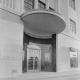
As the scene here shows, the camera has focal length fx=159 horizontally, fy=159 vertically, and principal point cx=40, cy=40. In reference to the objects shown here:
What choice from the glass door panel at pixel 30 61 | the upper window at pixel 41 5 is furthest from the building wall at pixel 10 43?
the upper window at pixel 41 5

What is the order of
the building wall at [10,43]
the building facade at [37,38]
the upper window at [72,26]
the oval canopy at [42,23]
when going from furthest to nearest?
the upper window at [72,26], the oval canopy at [42,23], the building facade at [37,38], the building wall at [10,43]

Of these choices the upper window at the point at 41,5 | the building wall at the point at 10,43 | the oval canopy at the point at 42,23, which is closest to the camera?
the building wall at the point at 10,43

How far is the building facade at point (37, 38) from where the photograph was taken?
15.1 m

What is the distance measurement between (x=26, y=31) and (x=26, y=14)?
12.5 ft

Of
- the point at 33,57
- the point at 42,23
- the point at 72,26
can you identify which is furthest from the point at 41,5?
the point at 72,26

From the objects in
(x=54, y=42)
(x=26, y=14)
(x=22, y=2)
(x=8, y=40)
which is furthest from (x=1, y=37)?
(x=54, y=42)

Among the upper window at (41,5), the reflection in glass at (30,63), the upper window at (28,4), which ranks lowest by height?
the reflection in glass at (30,63)

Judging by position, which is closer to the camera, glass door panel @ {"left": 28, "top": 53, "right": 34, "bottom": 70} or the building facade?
the building facade

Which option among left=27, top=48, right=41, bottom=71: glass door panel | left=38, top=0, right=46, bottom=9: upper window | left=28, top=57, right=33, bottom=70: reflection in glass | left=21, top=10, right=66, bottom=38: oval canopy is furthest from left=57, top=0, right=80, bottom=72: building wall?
left=38, top=0, right=46, bottom=9: upper window

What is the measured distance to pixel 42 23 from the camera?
18031 mm

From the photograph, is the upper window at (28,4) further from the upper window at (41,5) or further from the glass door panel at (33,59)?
the glass door panel at (33,59)

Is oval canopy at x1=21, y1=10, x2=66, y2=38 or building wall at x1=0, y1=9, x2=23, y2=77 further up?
oval canopy at x1=21, y1=10, x2=66, y2=38

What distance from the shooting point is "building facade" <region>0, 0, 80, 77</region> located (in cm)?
1505

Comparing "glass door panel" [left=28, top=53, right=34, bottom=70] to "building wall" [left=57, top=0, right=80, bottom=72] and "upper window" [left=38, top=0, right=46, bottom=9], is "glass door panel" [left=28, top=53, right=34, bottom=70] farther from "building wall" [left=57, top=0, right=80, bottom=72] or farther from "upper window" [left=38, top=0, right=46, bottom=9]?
"upper window" [left=38, top=0, right=46, bottom=9]
